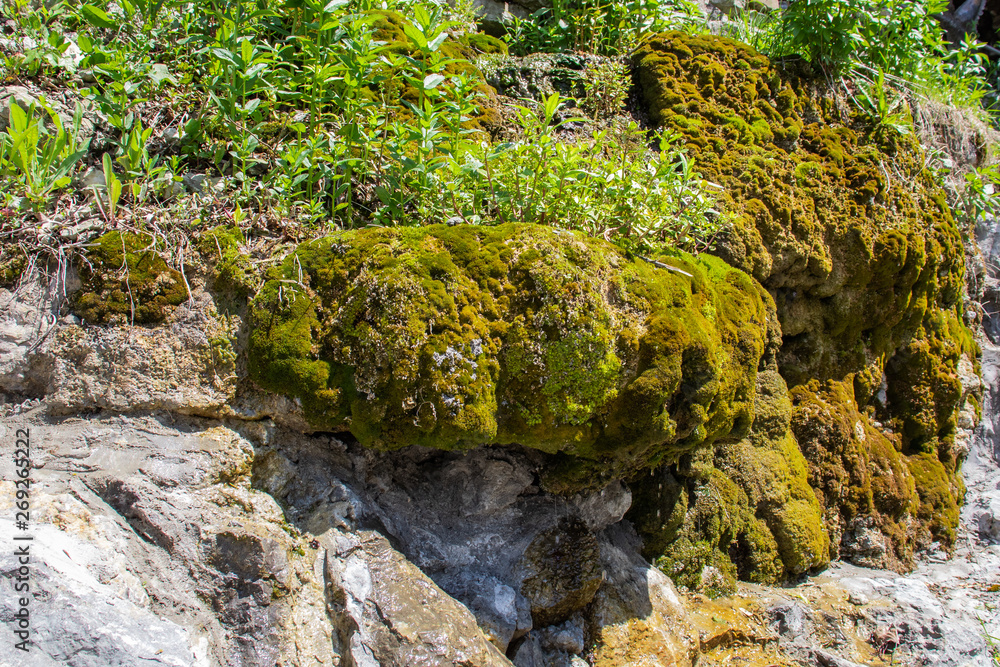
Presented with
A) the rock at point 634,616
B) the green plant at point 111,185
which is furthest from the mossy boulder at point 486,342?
the rock at point 634,616

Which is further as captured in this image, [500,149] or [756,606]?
[756,606]

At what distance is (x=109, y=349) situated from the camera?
2.91 metres

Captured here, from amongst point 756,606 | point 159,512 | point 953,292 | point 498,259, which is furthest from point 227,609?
point 953,292

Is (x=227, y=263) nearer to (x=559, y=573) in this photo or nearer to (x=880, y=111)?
(x=559, y=573)

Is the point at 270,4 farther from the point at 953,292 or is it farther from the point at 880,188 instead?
the point at 953,292

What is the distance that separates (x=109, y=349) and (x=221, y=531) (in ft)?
3.18

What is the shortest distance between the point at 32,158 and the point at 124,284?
0.73 meters

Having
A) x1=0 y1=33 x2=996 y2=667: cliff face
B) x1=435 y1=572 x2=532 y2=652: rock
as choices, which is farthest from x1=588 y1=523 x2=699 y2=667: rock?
x1=435 y1=572 x2=532 y2=652: rock

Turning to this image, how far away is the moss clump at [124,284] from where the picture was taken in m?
2.95

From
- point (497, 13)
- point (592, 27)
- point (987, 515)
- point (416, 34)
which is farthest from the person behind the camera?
point (497, 13)

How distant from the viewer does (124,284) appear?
298 centimetres

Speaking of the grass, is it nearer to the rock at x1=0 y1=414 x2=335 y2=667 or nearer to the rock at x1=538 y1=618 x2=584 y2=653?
the rock at x1=0 y1=414 x2=335 y2=667

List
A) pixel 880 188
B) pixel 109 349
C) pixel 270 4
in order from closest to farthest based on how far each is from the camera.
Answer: pixel 109 349
pixel 270 4
pixel 880 188

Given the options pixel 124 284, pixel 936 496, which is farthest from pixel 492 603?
pixel 936 496
